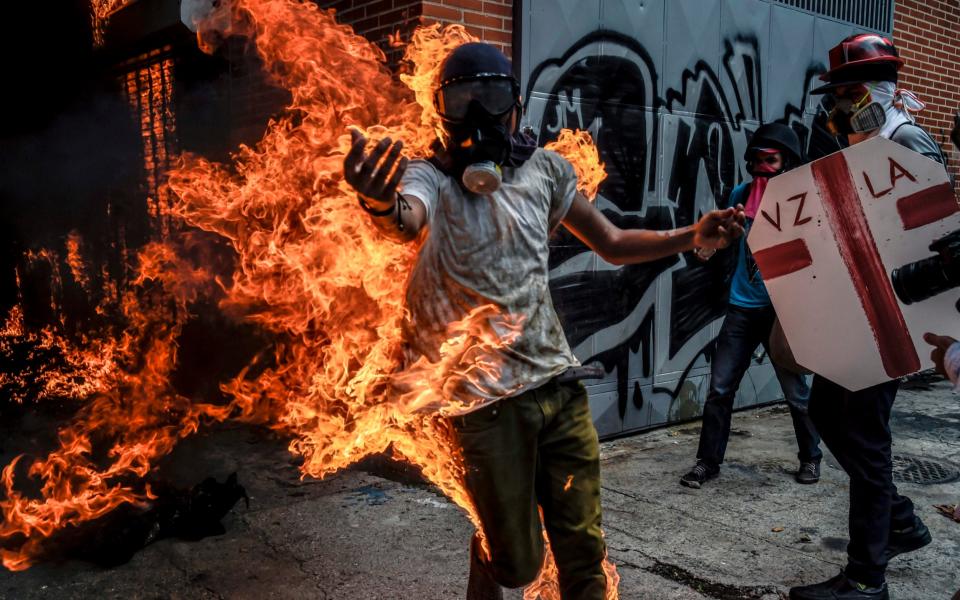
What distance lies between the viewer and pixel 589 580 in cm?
273

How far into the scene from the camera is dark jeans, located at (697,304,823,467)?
5211mm

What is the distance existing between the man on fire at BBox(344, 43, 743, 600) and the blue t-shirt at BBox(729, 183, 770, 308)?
2.72 m

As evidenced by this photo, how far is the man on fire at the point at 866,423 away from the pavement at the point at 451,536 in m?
0.32

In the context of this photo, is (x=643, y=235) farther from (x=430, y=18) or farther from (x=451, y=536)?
(x=430, y=18)

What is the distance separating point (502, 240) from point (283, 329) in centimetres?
430

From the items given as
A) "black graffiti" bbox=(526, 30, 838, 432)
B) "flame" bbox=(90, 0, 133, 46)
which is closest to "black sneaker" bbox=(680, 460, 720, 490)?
"black graffiti" bbox=(526, 30, 838, 432)

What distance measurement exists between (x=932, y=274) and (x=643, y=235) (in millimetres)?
1062

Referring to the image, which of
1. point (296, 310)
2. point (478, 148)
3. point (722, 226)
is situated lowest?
point (296, 310)

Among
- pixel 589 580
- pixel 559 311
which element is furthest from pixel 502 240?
pixel 559 311

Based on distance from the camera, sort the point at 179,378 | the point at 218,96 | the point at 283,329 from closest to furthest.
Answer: the point at 283,329 < the point at 218,96 < the point at 179,378

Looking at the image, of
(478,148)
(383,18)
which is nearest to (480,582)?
(478,148)

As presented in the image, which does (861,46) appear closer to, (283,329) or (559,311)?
(559,311)

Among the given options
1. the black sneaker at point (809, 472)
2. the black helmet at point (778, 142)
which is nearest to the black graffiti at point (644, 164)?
the black helmet at point (778, 142)

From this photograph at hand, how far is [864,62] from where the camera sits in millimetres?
3645
